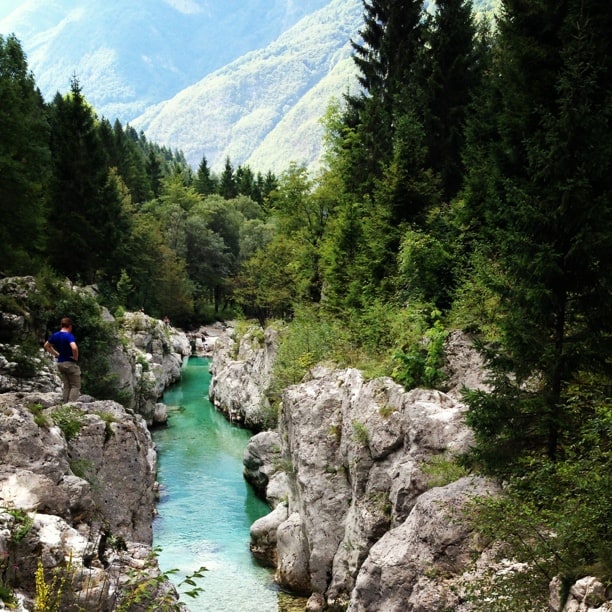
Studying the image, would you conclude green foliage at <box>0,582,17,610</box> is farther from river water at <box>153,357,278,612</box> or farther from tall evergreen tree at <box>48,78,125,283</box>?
tall evergreen tree at <box>48,78,125,283</box>

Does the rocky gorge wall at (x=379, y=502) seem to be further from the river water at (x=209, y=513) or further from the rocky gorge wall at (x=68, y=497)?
the rocky gorge wall at (x=68, y=497)

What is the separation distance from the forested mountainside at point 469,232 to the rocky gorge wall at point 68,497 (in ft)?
16.8

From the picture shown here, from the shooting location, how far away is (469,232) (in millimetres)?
16703

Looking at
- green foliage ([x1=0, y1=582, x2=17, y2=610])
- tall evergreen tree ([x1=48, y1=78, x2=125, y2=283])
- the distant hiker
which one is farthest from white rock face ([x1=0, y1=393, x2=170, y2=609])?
tall evergreen tree ([x1=48, y1=78, x2=125, y2=283])

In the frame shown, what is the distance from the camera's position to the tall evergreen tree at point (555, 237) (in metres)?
8.22

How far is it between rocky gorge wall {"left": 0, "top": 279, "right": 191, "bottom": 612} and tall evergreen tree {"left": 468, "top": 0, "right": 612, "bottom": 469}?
5752 mm

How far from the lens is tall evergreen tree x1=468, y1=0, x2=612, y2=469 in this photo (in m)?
8.22

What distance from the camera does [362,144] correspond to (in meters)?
27.4

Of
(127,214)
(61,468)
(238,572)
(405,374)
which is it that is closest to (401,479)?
(405,374)

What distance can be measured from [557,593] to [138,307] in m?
51.8

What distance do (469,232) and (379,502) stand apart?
321 inches

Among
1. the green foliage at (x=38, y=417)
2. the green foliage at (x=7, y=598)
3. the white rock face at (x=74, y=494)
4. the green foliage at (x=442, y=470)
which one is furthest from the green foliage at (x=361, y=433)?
the green foliage at (x=7, y=598)

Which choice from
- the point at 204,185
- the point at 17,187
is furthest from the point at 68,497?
the point at 204,185

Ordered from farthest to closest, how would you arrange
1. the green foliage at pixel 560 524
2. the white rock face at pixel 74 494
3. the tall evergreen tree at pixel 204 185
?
1. the tall evergreen tree at pixel 204 185
2. the white rock face at pixel 74 494
3. the green foliage at pixel 560 524
